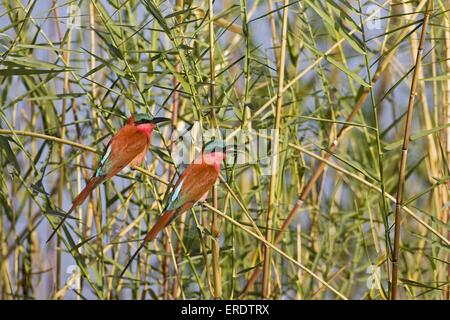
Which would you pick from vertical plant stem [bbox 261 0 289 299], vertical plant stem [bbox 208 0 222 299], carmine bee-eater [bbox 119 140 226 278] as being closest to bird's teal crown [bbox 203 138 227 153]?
carmine bee-eater [bbox 119 140 226 278]

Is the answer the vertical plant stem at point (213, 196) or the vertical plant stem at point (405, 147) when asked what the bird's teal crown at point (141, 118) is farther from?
the vertical plant stem at point (405, 147)

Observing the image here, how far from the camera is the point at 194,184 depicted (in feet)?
3.79

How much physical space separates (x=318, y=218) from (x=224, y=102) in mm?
735

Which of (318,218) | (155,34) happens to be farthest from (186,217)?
(155,34)

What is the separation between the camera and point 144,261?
2086mm

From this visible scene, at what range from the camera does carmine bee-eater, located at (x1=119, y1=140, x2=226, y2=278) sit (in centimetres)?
112

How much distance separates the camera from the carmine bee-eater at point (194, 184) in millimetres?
1119

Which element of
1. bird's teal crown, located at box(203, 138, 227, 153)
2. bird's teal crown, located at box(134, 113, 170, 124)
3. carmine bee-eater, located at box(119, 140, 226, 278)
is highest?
bird's teal crown, located at box(134, 113, 170, 124)

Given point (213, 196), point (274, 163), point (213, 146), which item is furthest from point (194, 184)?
point (274, 163)

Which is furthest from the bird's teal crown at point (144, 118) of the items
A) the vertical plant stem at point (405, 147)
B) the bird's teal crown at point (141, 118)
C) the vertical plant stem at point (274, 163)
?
the vertical plant stem at point (405, 147)

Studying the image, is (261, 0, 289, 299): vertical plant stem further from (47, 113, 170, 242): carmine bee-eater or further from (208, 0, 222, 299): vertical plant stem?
(47, 113, 170, 242): carmine bee-eater

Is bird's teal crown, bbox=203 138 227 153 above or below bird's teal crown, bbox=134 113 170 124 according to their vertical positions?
below
